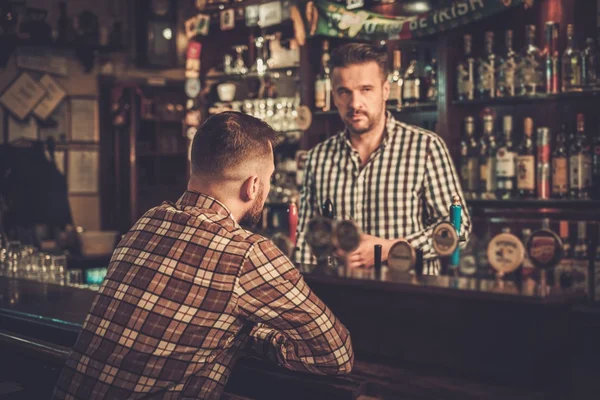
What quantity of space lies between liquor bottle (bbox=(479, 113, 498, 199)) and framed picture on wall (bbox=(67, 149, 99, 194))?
499cm

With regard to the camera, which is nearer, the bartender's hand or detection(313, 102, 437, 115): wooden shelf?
the bartender's hand

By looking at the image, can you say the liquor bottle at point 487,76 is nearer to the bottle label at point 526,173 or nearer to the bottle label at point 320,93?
the bottle label at point 526,173

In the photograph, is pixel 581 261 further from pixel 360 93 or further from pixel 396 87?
pixel 360 93

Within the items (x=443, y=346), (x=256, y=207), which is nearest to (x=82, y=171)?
(x=256, y=207)

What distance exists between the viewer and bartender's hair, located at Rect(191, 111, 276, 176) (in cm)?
181

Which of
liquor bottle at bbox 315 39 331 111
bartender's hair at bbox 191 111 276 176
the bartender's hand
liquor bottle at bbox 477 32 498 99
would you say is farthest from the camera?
liquor bottle at bbox 315 39 331 111

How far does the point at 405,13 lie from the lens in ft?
14.8

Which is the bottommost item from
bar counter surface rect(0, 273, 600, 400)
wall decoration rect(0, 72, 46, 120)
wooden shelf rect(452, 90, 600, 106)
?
bar counter surface rect(0, 273, 600, 400)

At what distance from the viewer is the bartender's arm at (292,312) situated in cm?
167

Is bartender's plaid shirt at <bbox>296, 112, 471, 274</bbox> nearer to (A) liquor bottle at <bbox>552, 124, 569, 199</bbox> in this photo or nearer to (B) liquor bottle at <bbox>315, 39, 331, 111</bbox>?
(A) liquor bottle at <bbox>552, 124, 569, 199</bbox>

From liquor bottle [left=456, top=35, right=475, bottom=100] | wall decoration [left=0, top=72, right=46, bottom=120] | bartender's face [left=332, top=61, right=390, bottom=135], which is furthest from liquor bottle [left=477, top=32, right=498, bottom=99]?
wall decoration [left=0, top=72, right=46, bottom=120]

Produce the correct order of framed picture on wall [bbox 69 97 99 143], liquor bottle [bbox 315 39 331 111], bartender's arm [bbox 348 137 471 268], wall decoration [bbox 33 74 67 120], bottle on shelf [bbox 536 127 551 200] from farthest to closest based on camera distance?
framed picture on wall [bbox 69 97 99 143], wall decoration [bbox 33 74 67 120], liquor bottle [bbox 315 39 331 111], bottle on shelf [bbox 536 127 551 200], bartender's arm [bbox 348 137 471 268]

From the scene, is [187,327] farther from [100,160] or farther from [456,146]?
[100,160]

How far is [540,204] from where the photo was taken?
383 centimetres
